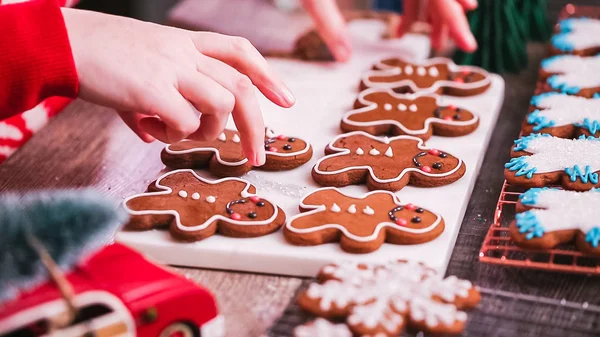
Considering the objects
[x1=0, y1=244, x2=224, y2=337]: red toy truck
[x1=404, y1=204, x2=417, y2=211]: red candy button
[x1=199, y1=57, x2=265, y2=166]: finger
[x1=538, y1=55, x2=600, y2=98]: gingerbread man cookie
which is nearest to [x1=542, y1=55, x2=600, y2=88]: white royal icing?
[x1=538, y1=55, x2=600, y2=98]: gingerbread man cookie

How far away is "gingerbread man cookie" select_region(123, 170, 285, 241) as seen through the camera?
3.66 feet

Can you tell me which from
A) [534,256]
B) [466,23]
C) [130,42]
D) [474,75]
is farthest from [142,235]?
[466,23]

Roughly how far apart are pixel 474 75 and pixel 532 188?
61 cm

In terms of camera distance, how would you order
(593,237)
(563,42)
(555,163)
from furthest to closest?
(563,42) < (555,163) < (593,237)

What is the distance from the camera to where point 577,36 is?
5.85 feet

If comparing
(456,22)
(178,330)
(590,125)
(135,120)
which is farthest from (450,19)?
(178,330)

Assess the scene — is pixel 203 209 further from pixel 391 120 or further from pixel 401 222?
pixel 391 120

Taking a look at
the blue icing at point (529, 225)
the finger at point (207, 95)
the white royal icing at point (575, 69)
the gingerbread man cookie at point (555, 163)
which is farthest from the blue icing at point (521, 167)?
the finger at point (207, 95)

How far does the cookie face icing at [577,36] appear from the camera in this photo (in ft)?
5.70

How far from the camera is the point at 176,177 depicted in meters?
1.28

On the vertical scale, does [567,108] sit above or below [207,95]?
below

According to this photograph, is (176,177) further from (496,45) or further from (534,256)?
(496,45)

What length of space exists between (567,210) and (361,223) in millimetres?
312

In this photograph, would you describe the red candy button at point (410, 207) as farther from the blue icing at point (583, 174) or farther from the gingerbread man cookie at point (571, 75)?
the gingerbread man cookie at point (571, 75)
